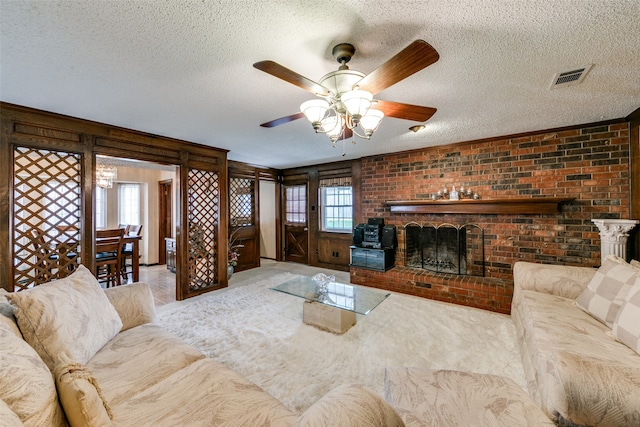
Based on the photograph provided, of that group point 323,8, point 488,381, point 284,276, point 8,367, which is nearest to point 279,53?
point 323,8

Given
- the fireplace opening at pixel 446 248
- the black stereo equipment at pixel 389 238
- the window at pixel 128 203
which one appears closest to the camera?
the fireplace opening at pixel 446 248

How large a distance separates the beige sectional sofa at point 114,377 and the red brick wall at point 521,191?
2.93 meters

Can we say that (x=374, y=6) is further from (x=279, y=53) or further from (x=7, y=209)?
(x=7, y=209)

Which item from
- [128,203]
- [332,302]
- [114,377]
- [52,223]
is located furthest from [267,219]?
[114,377]

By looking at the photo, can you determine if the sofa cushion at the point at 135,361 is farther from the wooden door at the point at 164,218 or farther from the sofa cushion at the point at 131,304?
the wooden door at the point at 164,218

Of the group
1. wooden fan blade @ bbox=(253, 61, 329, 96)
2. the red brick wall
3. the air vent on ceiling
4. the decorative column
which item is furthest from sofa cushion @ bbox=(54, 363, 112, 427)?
the decorative column

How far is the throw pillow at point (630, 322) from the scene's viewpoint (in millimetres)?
1393

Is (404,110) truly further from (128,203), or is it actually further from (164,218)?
(128,203)

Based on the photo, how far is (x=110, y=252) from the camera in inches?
146

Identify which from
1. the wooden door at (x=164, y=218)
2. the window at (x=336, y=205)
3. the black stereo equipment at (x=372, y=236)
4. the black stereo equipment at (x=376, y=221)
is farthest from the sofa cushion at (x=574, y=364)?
the wooden door at (x=164, y=218)

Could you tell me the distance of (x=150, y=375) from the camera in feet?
4.05

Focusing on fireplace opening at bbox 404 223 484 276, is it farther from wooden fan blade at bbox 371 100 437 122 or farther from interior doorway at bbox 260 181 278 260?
interior doorway at bbox 260 181 278 260

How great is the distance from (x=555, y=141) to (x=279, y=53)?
10.9 feet

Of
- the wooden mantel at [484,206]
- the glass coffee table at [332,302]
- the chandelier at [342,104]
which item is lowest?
the glass coffee table at [332,302]
